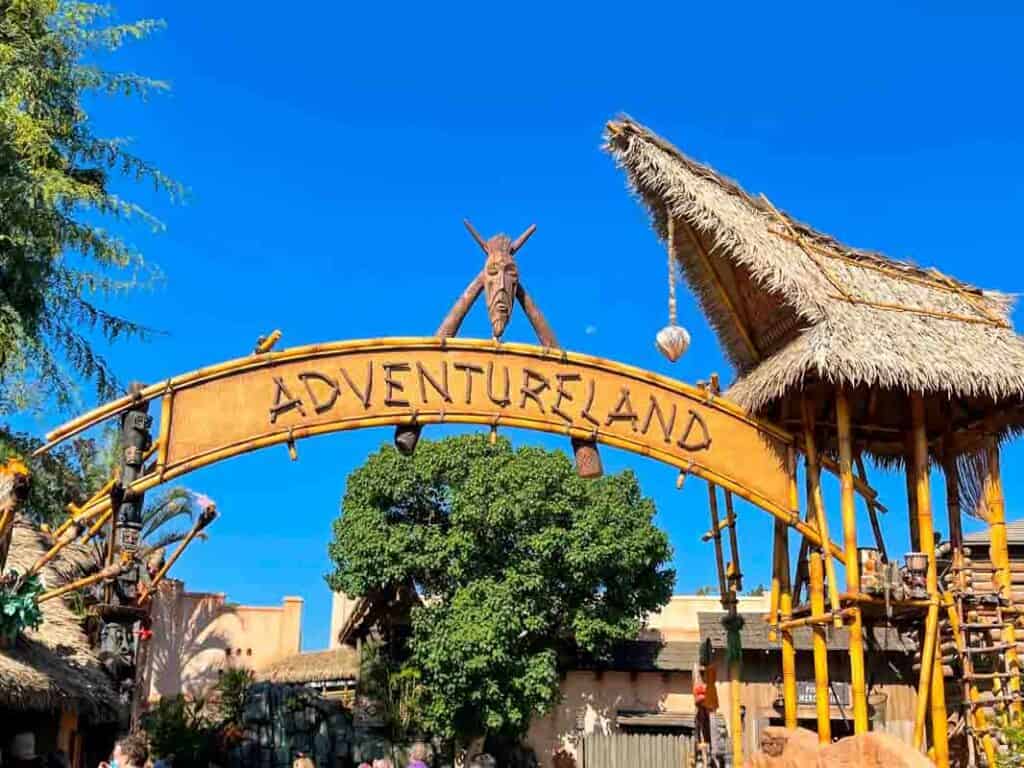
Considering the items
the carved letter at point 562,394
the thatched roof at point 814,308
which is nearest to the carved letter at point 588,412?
the carved letter at point 562,394

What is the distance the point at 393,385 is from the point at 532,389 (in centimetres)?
110

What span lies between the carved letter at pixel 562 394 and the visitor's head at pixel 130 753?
4.03 m

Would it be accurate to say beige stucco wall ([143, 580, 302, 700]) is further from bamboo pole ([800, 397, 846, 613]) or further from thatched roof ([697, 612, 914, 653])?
bamboo pole ([800, 397, 846, 613])

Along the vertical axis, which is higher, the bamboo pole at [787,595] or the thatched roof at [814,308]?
the thatched roof at [814,308]

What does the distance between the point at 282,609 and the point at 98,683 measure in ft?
69.1

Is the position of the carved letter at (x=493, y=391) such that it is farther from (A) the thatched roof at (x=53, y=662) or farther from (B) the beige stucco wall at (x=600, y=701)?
(B) the beige stucco wall at (x=600, y=701)

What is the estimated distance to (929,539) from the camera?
9344mm

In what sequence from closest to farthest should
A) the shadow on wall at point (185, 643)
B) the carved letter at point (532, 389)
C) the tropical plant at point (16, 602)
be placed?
the tropical plant at point (16, 602) → the carved letter at point (532, 389) → the shadow on wall at point (185, 643)

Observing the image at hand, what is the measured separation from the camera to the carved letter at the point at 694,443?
9.12 metres

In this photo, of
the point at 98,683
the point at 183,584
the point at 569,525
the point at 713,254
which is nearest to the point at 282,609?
the point at 183,584

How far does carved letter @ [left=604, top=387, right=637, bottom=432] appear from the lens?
8.84m

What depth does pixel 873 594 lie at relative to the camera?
8.82m

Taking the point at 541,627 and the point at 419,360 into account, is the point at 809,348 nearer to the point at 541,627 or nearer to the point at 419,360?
the point at 419,360

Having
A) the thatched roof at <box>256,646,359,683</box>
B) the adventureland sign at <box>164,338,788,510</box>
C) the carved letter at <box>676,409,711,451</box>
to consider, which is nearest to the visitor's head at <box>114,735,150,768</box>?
the adventureland sign at <box>164,338,788,510</box>
